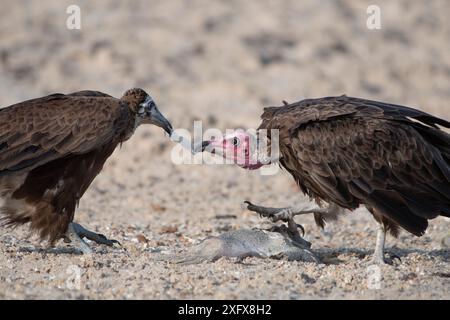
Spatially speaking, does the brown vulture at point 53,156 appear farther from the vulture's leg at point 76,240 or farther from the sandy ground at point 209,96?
the sandy ground at point 209,96

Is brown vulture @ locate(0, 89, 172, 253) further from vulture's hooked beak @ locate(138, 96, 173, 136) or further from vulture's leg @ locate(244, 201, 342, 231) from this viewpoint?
vulture's leg @ locate(244, 201, 342, 231)

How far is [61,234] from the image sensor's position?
7562 mm

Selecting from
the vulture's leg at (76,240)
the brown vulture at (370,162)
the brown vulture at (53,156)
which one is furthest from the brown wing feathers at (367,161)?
the vulture's leg at (76,240)

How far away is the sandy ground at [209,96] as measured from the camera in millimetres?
6785

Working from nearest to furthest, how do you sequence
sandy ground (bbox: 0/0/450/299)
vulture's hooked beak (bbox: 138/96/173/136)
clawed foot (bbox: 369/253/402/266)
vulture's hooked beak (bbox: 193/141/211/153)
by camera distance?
sandy ground (bbox: 0/0/450/299)
clawed foot (bbox: 369/253/402/266)
vulture's hooked beak (bbox: 138/96/173/136)
vulture's hooked beak (bbox: 193/141/211/153)

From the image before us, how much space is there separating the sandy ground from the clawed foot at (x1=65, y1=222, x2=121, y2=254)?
0.09 m

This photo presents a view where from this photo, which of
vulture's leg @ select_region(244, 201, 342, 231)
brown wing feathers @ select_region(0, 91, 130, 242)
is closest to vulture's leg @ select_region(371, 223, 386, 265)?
vulture's leg @ select_region(244, 201, 342, 231)

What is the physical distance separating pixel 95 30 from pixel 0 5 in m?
2.39

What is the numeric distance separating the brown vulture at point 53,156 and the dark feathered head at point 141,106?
0.87 feet

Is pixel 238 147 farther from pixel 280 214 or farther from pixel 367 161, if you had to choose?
pixel 367 161

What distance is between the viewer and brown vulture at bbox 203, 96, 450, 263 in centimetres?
755
